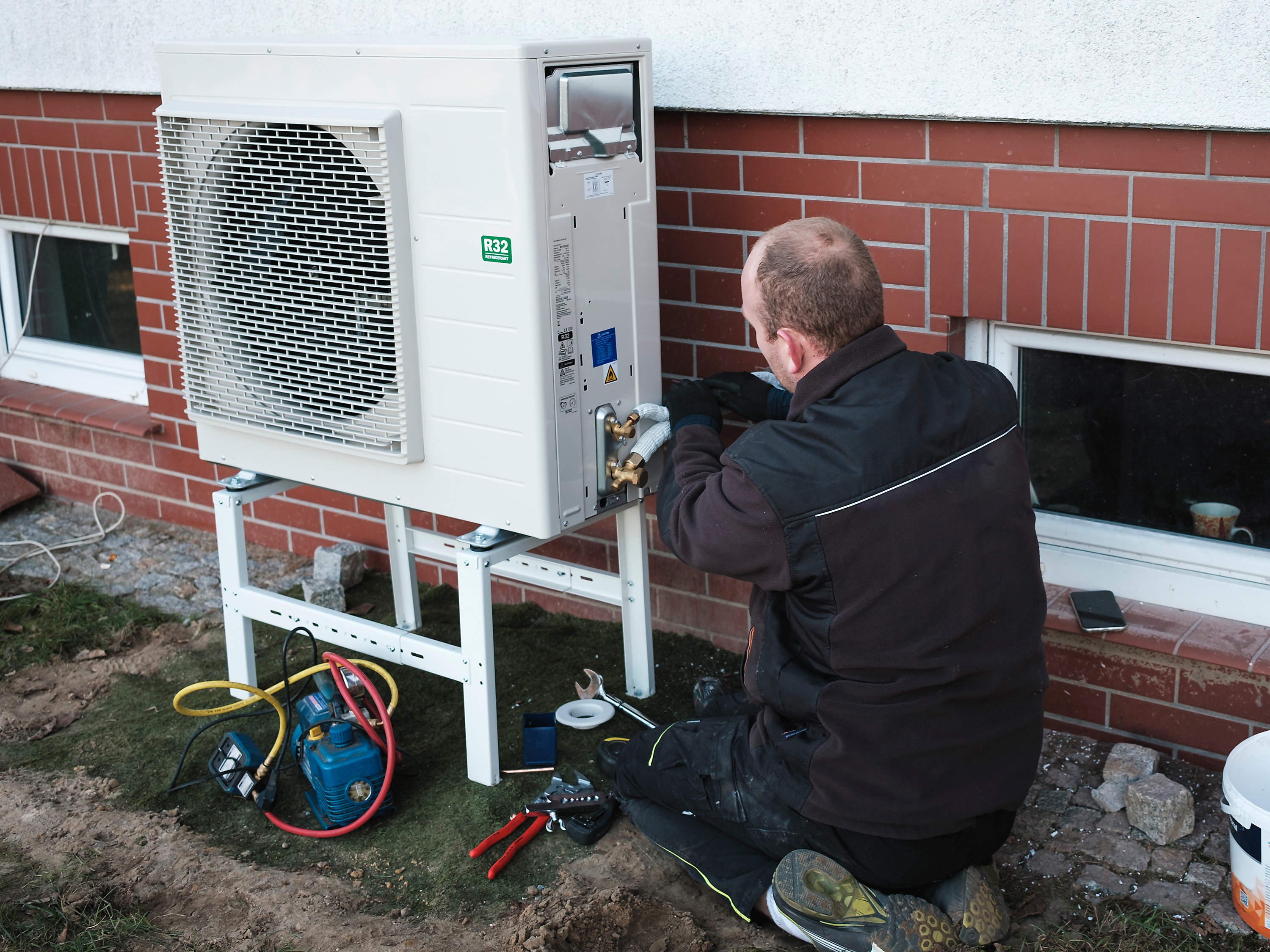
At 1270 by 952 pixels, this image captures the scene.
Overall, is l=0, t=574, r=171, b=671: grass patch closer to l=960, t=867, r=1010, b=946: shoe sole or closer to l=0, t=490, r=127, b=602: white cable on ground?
l=0, t=490, r=127, b=602: white cable on ground

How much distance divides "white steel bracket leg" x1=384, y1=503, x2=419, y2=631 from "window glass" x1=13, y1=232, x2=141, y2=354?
1570 mm

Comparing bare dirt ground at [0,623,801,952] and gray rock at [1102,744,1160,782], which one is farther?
gray rock at [1102,744,1160,782]

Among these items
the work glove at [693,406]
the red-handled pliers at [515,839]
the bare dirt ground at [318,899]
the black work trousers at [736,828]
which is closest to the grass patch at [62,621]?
the bare dirt ground at [318,899]

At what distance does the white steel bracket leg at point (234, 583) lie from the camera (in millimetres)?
3318

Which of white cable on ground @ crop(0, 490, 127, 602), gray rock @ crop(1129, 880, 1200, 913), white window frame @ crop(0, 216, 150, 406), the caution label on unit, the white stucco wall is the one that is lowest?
gray rock @ crop(1129, 880, 1200, 913)

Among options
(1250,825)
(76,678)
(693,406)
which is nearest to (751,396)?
(693,406)

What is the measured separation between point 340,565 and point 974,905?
7.83 feet

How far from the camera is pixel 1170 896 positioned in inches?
99.4

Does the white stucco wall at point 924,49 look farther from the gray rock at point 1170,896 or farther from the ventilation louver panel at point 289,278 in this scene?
the gray rock at point 1170,896

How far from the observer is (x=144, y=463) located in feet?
15.4

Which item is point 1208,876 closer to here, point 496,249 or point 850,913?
point 850,913

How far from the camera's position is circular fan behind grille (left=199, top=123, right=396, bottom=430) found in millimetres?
2779

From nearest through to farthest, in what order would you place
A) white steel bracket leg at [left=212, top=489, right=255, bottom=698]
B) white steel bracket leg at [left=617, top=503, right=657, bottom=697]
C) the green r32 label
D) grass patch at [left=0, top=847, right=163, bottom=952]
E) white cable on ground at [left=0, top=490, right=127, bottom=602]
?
grass patch at [left=0, top=847, right=163, bottom=952] → the green r32 label → white steel bracket leg at [left=617, top=503, right=657, bottom=697] → white steel bracket leg at [left=212, top=489, right=255, bottom=698] → white cable on ground at [left=0, top=490, right=127, bottom=602]

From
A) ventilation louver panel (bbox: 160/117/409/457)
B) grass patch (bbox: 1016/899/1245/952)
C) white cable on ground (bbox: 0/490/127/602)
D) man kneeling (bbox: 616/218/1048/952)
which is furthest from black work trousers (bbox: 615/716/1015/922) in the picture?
white cable on ground (bbox: 0/490/127/602)
